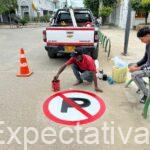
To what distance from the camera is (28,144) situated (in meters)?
3.79

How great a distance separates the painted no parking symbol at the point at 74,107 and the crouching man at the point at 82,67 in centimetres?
51

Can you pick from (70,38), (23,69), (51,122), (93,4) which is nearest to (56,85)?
(51,122)

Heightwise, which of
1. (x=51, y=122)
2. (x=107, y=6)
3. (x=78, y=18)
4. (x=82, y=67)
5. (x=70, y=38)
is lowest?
(x=51, y=122)

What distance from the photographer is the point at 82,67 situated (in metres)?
6.23

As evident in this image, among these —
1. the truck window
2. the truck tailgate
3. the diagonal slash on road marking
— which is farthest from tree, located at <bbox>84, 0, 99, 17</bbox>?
the diagonal slash on road marking

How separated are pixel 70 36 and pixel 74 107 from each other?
3.46 m

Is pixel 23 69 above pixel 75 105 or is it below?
above

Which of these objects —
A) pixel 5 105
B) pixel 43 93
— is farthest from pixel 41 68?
pixel 5 105

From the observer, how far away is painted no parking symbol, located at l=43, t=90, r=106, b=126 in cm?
456

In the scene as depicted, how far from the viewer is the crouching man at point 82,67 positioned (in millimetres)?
5761

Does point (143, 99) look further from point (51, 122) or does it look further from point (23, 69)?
point (23, 69)

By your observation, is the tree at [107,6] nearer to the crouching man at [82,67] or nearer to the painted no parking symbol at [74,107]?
the crouching man at [82,67]

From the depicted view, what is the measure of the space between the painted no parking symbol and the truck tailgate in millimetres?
2548

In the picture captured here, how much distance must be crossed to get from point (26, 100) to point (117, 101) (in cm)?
217
